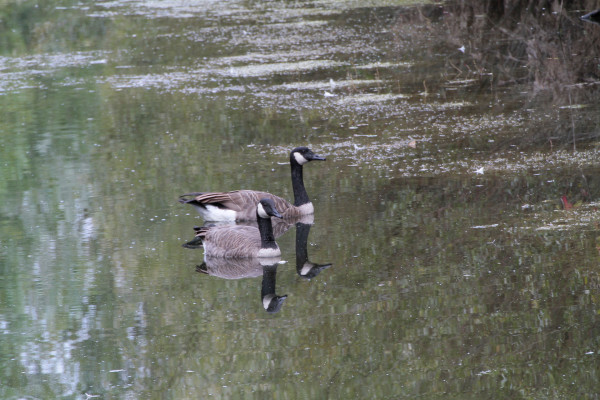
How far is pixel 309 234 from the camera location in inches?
342

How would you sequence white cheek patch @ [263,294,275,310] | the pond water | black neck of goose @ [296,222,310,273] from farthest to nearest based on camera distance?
1. black neck of goose @ [296,222,310,273]
2. white cheek patch @ [263,294,275,310]
3. the pond water

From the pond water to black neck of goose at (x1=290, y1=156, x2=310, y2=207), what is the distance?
262mm

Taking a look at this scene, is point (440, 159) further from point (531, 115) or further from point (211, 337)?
point (211, 337)

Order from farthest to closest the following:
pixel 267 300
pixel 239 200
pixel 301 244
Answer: pixel 239 200, pixel 301 244, pixel 267 300

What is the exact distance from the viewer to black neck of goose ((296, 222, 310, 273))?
7822 millimetres

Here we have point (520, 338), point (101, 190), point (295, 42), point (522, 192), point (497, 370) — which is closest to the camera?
point (497, 370)

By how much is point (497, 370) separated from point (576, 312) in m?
1.05

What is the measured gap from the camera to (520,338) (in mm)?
5836

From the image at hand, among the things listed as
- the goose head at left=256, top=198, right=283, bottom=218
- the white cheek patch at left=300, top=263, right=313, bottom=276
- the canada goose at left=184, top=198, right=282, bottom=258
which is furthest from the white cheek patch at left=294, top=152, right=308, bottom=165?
the white cheek patch at left=300, top=263, right=313, bottom=276

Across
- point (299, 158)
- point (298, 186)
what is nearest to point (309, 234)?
point (298, 186)

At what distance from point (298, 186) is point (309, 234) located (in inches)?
35.5

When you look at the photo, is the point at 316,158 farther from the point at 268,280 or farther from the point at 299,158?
the point at 268,280

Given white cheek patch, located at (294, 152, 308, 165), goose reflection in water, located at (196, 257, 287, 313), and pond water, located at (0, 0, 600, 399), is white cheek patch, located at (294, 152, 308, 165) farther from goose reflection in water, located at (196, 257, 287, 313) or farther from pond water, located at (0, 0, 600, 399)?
goose reflection in water, located at (196, 257, 287, 313)

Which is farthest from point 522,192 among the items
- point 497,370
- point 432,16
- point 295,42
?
point 432,16
